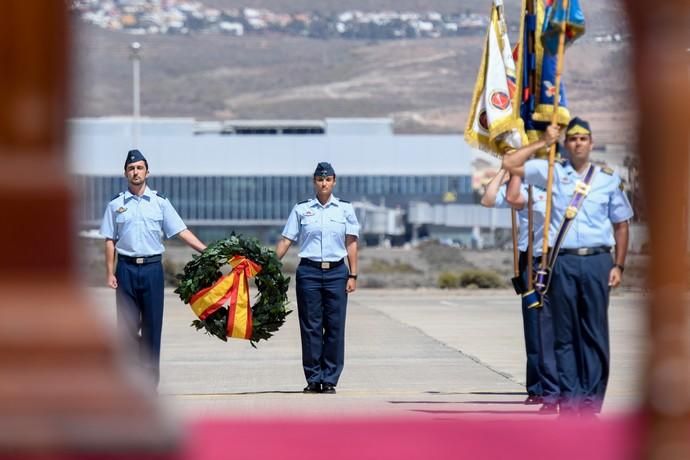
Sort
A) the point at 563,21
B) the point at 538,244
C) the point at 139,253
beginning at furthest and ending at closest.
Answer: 1. the point at 139,253
2. the point at 538,244
3. the point at 563,21

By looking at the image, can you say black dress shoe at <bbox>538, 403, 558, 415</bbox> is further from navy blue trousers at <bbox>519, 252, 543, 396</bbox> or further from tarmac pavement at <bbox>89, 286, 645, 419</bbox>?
navy blue trousers at <bbox>519, 252, 543, 396</bbox>

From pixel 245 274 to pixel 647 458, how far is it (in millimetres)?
9372

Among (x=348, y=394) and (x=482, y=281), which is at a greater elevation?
(x=348, y=394)

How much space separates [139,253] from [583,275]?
326 cm

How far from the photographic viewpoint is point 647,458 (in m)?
2.59

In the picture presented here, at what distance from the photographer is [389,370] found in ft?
46.6

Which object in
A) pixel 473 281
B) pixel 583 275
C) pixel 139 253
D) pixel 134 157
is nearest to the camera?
pixel 583 275

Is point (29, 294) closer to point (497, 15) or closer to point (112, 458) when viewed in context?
point (112, 458)

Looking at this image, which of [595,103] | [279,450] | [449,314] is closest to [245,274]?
[279,450]

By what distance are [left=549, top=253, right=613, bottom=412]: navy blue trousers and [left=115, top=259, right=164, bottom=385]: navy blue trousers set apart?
297cm

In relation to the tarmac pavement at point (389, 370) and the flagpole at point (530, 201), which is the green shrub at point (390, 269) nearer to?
the tarmac pavement at point (389, 370)

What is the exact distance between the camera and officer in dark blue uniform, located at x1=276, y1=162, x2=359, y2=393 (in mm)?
11891

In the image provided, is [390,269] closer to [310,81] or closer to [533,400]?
[533,400]

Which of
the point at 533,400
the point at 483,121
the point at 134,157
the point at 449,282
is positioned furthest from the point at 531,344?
the point at 449,282
